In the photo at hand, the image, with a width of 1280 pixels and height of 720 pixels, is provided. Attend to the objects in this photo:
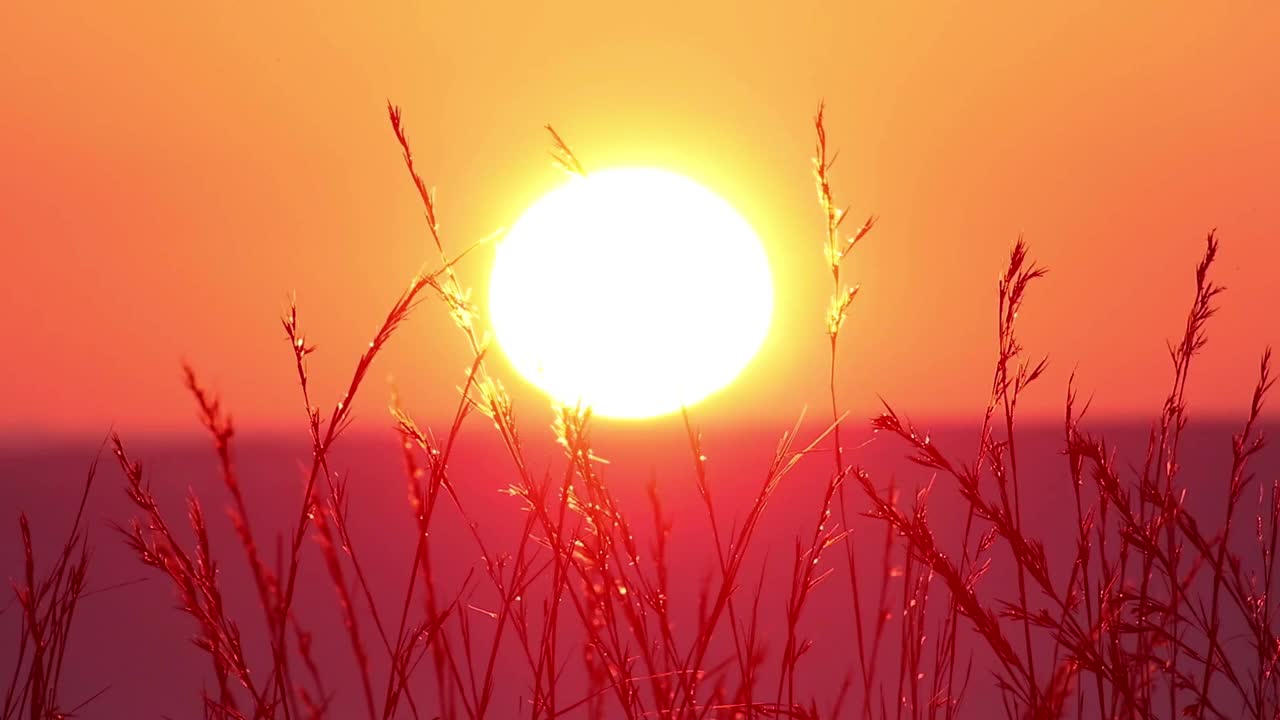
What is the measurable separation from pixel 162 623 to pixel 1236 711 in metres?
11.7

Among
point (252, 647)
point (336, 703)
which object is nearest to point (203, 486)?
point (252, 647)

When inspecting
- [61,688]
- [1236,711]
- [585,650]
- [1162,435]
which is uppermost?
[1162,435]

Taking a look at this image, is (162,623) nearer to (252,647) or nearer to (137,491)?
(252,647)

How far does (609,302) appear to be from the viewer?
1995mm

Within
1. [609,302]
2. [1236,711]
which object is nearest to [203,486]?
[1236,711]

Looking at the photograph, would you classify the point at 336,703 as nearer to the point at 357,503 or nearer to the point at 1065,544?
the point at 1065,544

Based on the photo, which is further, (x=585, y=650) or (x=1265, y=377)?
(x=1265, y=377)

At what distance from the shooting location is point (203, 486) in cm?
3212

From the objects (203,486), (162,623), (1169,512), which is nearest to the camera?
(1169,512)

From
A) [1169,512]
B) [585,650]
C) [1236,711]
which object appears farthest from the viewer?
[1236,711]

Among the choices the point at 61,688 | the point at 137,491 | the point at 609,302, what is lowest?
the point at 61,688

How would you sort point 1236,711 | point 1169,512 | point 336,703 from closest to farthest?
point 1169,512
point 1236,711
point 336,703

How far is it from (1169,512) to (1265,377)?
44cm

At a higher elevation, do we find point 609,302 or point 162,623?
point 609,302
